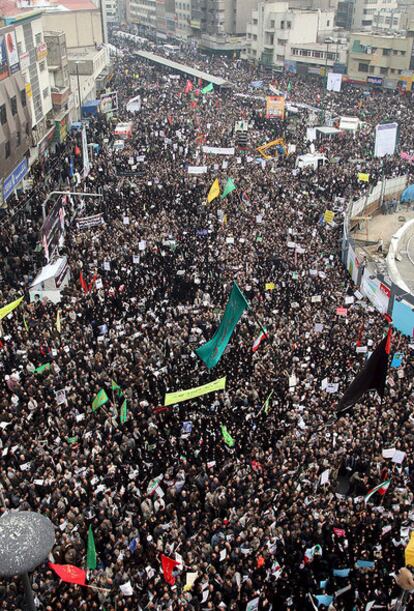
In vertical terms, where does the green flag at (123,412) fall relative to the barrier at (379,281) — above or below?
above

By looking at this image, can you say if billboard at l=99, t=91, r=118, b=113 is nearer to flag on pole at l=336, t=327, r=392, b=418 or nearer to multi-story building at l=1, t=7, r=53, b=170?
multi-story building at l=1, t=7, r=53, b=170

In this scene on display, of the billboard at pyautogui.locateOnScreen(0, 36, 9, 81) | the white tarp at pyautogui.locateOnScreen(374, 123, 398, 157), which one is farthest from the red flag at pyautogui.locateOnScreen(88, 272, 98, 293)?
the white tarp at pyautogui.locateOnScreen(374, 123, 398, 157)

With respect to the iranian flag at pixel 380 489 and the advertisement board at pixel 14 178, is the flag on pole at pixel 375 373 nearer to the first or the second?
the iranian flag at pixel 380 489

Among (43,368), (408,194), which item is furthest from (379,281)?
(408,194)

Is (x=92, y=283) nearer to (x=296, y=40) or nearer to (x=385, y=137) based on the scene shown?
(x=385, y=137)

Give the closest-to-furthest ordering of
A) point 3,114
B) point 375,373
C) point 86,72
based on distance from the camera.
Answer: point 375,373 → point 3,114 → point 86,72

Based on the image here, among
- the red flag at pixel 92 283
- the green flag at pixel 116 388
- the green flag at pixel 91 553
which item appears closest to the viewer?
the green flag at pixel 91 553

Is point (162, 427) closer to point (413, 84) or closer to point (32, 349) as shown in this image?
point (32, 349)

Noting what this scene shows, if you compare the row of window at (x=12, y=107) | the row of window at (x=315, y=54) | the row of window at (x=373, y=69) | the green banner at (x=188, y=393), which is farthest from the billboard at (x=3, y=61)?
the row of window at (x=315, y=54)
